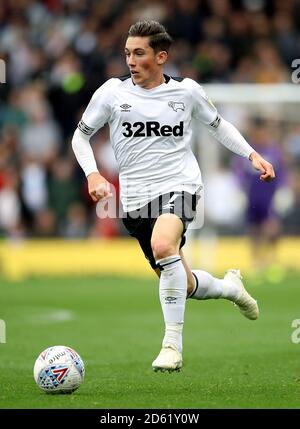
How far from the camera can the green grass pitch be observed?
7350 mm

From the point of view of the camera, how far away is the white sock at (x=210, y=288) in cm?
879

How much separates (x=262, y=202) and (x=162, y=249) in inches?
449

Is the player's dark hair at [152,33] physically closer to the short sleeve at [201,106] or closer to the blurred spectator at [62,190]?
Result: the short sleeve at [201,106]

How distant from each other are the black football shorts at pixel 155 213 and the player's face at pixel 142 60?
2.87 ft

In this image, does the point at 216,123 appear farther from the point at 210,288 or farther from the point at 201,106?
the point at 210,288

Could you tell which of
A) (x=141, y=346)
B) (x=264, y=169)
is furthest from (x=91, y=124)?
(x=141, y=346)

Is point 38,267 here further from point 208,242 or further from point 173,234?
point 173,234

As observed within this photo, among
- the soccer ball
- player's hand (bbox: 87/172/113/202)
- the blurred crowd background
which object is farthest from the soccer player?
the blurred crowd background

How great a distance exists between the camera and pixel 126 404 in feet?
23.0

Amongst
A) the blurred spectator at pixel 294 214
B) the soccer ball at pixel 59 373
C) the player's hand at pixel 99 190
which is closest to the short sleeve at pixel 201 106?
the player's hand at pixel 99 190

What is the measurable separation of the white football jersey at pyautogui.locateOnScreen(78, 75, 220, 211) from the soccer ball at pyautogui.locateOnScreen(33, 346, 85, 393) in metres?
1.43

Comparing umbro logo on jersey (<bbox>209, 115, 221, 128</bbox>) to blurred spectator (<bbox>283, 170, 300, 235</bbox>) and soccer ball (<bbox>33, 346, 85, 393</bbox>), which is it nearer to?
soccer ball (<bbox>33, 346, 85, 393</bbox>)

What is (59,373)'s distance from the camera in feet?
24.6

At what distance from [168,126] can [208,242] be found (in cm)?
1172
